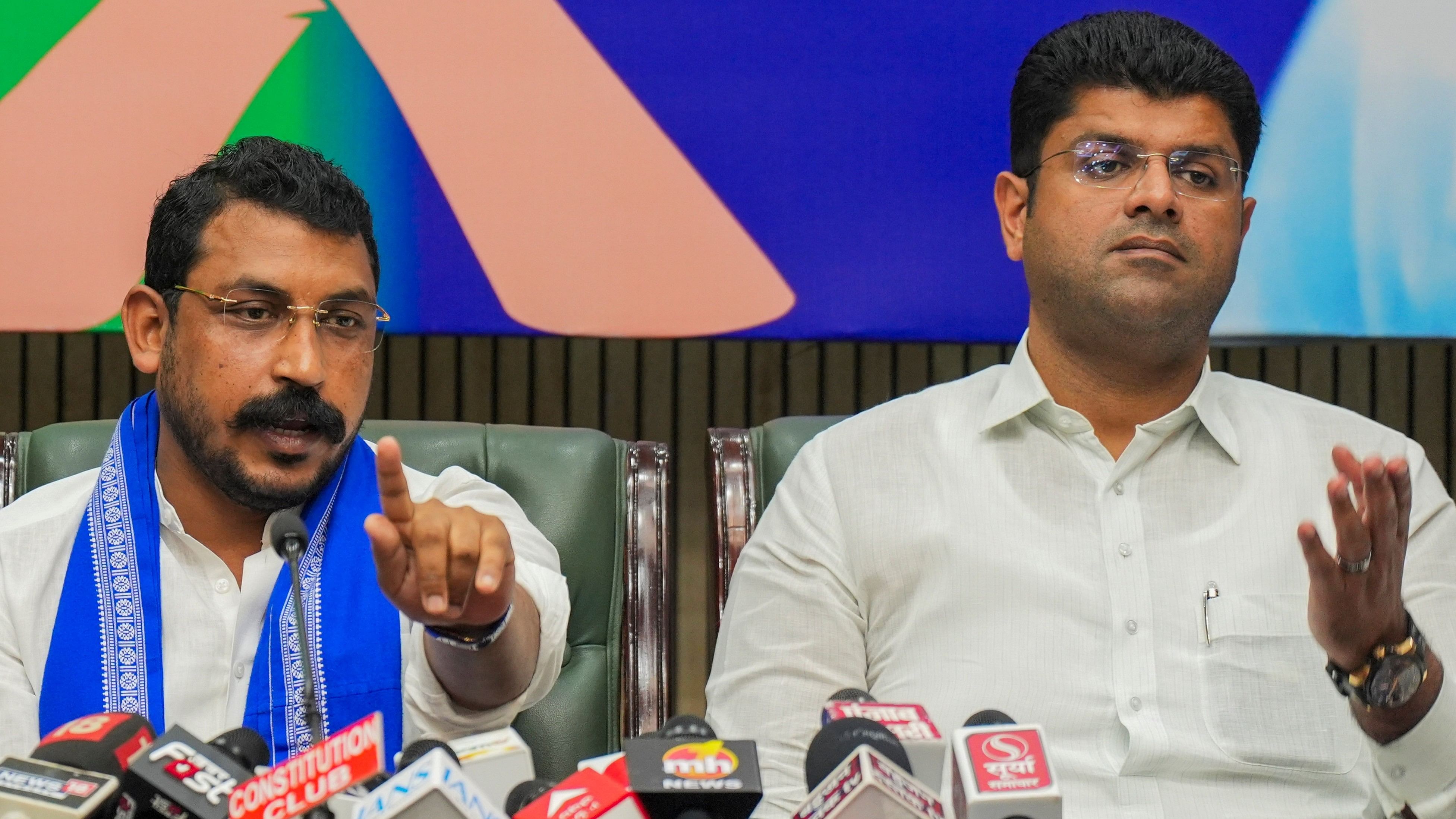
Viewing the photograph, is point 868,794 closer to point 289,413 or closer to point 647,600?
point 289,413

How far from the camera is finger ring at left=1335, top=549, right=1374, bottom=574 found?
146 cm

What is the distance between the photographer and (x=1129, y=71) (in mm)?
1969

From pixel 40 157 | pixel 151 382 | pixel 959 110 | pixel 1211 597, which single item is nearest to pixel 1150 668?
pixel 1211 597

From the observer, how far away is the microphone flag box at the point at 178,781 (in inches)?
38.8

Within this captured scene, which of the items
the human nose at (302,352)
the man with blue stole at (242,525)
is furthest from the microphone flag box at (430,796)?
the human nose at (302,352)

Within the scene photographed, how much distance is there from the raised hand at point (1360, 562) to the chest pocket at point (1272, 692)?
0.21 m

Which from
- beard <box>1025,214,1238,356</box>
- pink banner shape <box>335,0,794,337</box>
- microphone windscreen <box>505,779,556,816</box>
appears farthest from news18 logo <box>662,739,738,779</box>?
pink banner shape <box>335,0,794,337</box>

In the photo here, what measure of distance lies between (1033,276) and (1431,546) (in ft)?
2.10

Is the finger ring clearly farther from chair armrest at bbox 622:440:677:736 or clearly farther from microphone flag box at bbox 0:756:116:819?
microphone flag box at bbox 0:756:116:819

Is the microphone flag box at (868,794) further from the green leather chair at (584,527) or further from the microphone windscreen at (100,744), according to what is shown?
the green leather chair at (584,527)

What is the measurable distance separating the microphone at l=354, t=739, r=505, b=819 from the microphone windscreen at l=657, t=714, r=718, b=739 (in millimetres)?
139

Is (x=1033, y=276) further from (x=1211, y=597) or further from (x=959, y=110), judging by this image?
(x=959, y=110)

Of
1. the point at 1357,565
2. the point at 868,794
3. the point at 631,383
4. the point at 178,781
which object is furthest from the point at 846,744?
the point at 631,383

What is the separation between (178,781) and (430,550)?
376 mm
